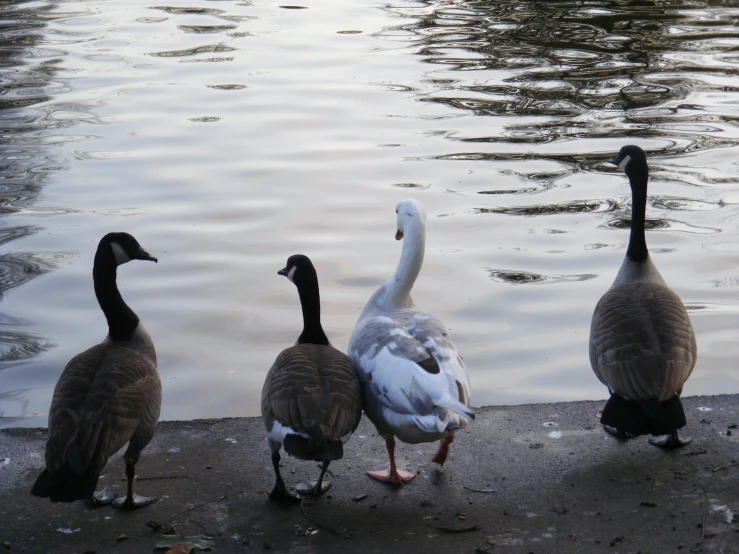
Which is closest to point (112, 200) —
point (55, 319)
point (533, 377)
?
point (55, 319)

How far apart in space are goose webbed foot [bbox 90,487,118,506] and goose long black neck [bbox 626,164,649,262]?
341 centimetres

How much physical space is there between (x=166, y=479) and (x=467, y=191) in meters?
5.75

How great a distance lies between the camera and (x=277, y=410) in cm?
459

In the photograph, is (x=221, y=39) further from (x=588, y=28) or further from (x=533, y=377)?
(x=533, y=377)

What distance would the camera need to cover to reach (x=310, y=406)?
4.54 m

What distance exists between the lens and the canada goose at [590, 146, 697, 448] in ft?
15.6

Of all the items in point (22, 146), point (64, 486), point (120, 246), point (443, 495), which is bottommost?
point (443, 495)

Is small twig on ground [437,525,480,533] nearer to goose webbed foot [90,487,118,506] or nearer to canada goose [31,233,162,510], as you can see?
canada goose [31,233,162,510]

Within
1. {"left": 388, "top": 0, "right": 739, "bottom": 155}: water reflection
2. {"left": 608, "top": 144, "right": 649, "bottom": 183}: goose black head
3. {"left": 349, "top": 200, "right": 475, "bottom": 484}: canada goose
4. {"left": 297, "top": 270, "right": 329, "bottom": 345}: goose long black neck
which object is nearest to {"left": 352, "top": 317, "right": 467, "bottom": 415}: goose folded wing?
{"left": 349, "top": 200, "right": 475, "bottom": 484}: canada goose

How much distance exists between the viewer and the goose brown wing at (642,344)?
4.81 metres

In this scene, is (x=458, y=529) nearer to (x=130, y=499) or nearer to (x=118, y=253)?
(x=130, y=499)

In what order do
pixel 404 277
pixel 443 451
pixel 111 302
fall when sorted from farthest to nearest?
pixel 404 277, pixel 111 302, pixel 443 451

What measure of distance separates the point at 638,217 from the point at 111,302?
132 inches

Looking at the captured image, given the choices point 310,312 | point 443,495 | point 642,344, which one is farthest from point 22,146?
point 642,344
